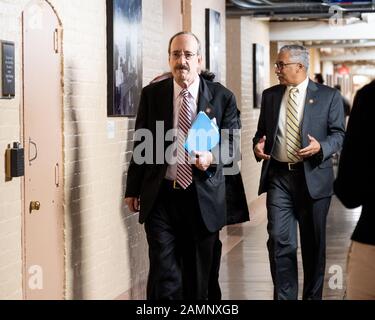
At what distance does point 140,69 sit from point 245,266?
241cm

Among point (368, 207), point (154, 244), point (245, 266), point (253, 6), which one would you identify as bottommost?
point (245, 266)

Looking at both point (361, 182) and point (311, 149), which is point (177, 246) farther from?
point (361, 182)

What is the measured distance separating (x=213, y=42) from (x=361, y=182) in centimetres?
751

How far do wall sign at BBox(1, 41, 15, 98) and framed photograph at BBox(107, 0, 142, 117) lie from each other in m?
1.86

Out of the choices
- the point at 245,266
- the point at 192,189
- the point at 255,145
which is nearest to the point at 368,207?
the point at 192,189

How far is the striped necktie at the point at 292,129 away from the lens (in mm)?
6238

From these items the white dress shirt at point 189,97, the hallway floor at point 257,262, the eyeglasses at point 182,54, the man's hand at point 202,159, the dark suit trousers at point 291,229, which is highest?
the eyeglasses at point 182,54

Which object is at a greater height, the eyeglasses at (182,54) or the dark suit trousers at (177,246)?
the eyeglasses at (182,54)

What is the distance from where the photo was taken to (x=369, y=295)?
10.7 feet

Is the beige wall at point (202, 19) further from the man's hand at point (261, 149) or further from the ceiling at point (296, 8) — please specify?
the man's hand at point (261, 149)

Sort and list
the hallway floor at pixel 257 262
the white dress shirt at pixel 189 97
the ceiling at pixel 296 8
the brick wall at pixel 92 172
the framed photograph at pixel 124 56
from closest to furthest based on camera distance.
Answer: the white dress shirt at pixel 189 97, the brick wall at pixel 92 172, the framed photograph at pixel 124 56, the hallway floor at pixel 257 262, the ceiling at pixel 296 8

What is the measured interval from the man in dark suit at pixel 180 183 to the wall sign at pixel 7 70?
0.84 meters

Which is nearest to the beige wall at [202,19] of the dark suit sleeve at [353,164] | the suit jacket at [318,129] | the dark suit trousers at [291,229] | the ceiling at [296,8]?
the ceiling at [296,8]
